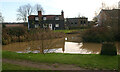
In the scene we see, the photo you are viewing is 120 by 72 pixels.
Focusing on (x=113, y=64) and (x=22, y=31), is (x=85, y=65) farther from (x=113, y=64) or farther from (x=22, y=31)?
(x=22, y=31)

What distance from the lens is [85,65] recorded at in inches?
222

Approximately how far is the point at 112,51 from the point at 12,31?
1815cm

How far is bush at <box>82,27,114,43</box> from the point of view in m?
15.5

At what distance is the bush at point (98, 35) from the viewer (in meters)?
15.5

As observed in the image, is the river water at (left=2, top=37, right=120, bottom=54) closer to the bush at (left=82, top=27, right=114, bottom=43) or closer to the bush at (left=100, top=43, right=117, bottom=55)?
the bush at (left=82, top=27, right=114, bottom=43)

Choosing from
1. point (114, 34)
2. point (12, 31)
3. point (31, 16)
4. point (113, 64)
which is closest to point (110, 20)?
point (114, 34)

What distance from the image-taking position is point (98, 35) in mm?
16984

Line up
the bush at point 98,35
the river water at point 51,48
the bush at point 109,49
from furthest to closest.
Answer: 1. the bush at point 98,35
2. the river water at point 51,48
3. the bush at point 109,49

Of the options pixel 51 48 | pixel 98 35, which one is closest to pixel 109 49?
pixel 51 48

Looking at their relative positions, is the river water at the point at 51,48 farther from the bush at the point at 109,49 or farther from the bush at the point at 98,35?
the bush at the point at 109,49

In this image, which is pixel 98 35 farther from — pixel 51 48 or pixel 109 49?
pixel 109 49

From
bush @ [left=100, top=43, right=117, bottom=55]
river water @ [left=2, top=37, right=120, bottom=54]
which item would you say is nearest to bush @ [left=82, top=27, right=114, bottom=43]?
river water @ [left=2, top=37, right=120, bottom=54]

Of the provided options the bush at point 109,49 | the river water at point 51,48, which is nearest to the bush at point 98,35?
the river water at point 51,48

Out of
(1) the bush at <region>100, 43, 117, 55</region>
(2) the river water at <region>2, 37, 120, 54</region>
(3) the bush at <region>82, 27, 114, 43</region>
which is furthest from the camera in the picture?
(3) the bush at <region>82, 27, 114, 43</region>
